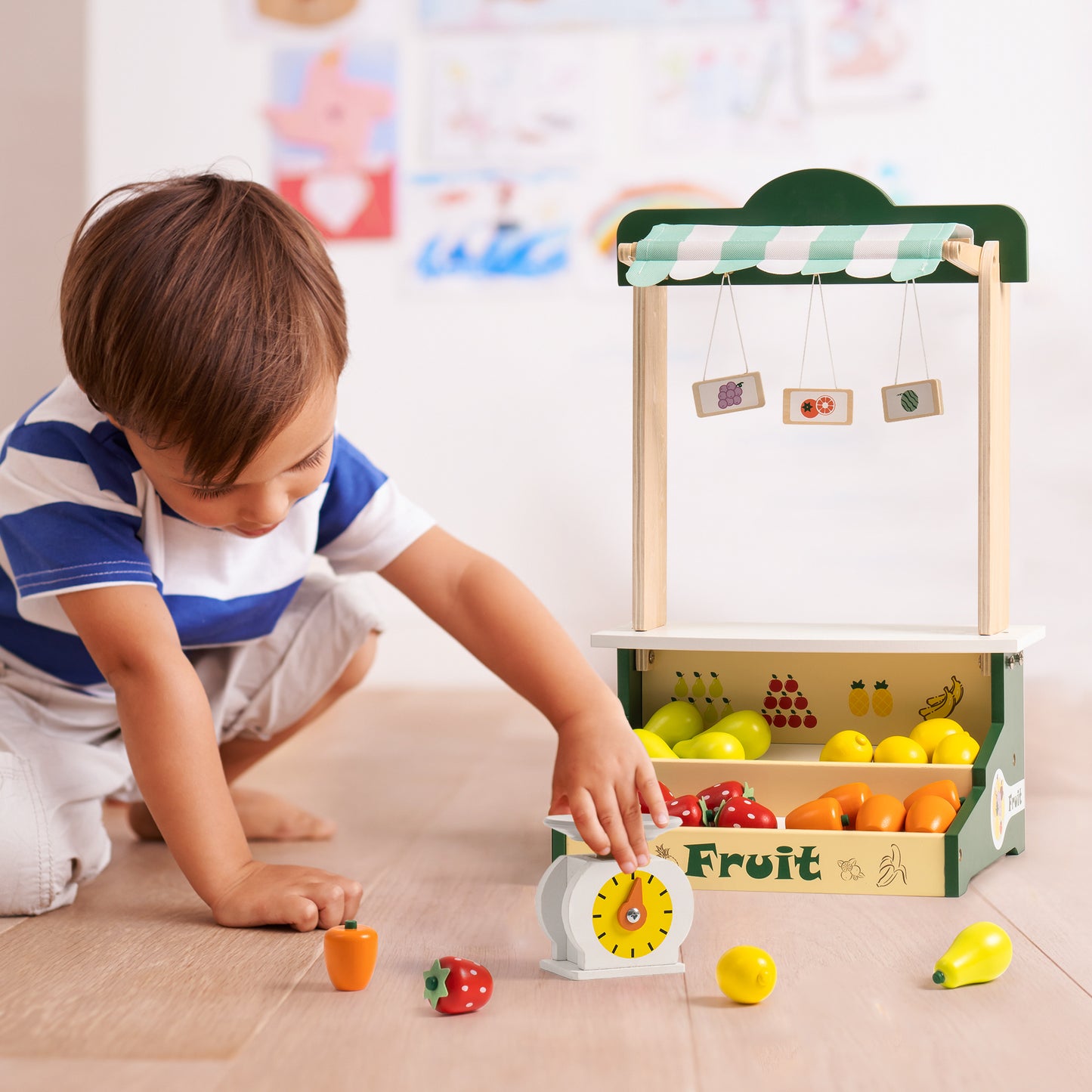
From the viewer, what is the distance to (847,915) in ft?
2.63

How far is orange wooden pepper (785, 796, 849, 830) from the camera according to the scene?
0.88 m

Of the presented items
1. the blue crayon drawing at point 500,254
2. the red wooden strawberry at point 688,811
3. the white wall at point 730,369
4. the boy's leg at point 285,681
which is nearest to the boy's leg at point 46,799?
the boy's leg at point 285,681

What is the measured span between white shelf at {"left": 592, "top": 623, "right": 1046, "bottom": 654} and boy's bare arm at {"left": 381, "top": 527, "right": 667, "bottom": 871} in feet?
0.36

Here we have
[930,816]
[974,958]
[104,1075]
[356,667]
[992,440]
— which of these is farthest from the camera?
[356,667]

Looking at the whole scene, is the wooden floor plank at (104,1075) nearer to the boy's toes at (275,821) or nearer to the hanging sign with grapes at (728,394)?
the boy's toes at (275,821)

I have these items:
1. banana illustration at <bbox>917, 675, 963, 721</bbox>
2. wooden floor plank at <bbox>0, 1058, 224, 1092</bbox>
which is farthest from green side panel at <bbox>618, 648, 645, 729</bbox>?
wooden floor plank at <bbox>0, 1058, 224, 1092</bbox>

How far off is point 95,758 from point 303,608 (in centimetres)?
22

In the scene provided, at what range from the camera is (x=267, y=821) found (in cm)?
103

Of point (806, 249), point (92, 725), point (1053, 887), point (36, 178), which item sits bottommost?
point (1053, 887)

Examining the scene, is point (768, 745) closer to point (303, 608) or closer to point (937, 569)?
point (303, 608)

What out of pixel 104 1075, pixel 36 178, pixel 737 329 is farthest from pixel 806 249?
pixel 36 178

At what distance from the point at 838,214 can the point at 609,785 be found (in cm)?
56

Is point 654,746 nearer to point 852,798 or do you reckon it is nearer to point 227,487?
point 852,798

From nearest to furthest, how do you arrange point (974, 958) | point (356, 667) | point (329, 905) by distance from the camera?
1. point (974, 958)
2. point (329, 905)
3. point (356, 667)
